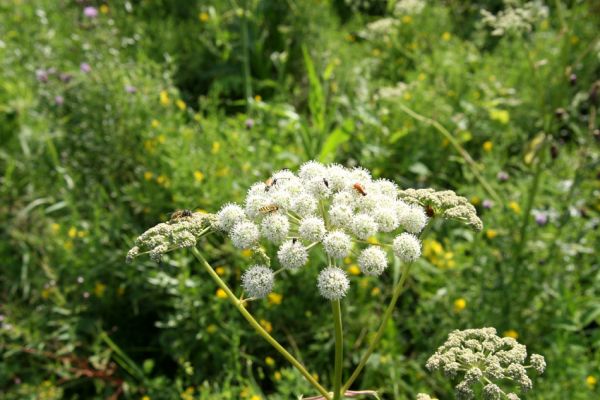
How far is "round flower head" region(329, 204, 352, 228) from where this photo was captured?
2037 millimetres

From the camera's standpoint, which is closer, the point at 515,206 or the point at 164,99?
the point at 515,206

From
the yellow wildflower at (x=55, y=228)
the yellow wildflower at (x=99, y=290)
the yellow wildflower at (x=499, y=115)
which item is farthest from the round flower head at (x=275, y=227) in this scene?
the yellow wildflower at (x=499, y=115)

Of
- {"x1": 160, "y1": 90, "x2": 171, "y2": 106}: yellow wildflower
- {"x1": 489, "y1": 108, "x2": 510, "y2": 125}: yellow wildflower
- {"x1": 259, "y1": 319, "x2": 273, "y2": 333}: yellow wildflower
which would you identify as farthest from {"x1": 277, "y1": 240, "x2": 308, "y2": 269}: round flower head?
{"x1": 489, "y1": 108, "x2": 510, "y2": 125}: yellow wildflower

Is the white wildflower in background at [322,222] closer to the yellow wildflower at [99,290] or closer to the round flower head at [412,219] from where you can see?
the round flower head at [412,219]

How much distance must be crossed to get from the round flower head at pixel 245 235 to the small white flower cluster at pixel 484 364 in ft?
2.37

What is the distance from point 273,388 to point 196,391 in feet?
1.64

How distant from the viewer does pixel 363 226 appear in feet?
6.62

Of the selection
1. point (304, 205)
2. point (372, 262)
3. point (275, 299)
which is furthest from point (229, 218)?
point (275, 299)

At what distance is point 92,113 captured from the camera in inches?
194

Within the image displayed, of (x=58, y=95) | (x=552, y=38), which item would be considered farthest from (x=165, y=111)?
(x=552, y=38)

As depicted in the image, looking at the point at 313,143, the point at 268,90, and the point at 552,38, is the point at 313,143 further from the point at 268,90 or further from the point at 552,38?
the point at 552,38

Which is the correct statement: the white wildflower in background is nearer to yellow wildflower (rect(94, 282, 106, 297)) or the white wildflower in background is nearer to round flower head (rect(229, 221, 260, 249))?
round flower head (rect(229, 221, 260, 249))

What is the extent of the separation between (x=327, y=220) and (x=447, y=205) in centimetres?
47

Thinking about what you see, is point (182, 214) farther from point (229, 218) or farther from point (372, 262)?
point (372, 262)
